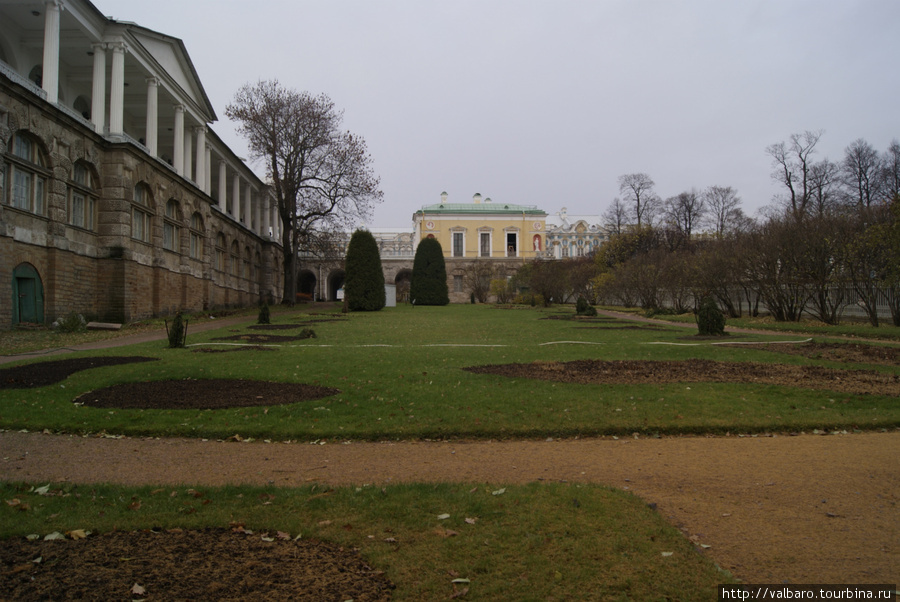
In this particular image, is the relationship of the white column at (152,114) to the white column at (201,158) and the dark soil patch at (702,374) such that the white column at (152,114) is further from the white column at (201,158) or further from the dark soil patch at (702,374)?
the dark soil patch at (702,374)

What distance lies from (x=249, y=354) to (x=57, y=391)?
4.41 m

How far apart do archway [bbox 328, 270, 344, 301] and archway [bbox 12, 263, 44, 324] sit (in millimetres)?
51920

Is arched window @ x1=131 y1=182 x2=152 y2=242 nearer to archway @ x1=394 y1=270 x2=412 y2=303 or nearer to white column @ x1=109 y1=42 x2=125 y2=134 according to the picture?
white column @ x1=109 y1=42 x2=125 y2=134

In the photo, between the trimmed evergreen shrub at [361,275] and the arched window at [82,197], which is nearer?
the arched window at [82,197]

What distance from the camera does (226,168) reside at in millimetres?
47031

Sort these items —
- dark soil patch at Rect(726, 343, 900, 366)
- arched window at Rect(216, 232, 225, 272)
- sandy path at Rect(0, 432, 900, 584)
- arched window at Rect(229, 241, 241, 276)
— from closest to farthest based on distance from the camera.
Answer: sandy path at Rect(0, 432, 900, 584) → dark soil patch at Rect(726, 343, 900, 366) → arched window at Rect(216, 232, 225, 272) → arched window at Rect(229, 241, 241, 276)

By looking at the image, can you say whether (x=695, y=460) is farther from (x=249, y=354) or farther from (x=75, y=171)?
(x=75, y=171)

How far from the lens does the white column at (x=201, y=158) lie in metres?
36.6

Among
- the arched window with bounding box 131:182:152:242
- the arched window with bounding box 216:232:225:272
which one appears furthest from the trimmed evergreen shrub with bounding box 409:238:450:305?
the arched window with bounding box 131:182:152:242

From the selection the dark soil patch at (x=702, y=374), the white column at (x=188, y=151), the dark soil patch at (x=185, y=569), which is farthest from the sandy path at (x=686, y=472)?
the white column at (x=188, y=151)

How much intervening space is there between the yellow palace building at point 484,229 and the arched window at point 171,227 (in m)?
46.2

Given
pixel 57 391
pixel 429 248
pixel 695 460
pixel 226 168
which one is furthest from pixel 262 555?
pixel 226 168

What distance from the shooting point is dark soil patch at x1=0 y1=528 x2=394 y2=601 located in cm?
303

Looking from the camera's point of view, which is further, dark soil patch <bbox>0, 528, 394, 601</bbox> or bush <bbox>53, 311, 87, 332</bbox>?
bush <bbox>53, 311, 87, 332</bbox>
